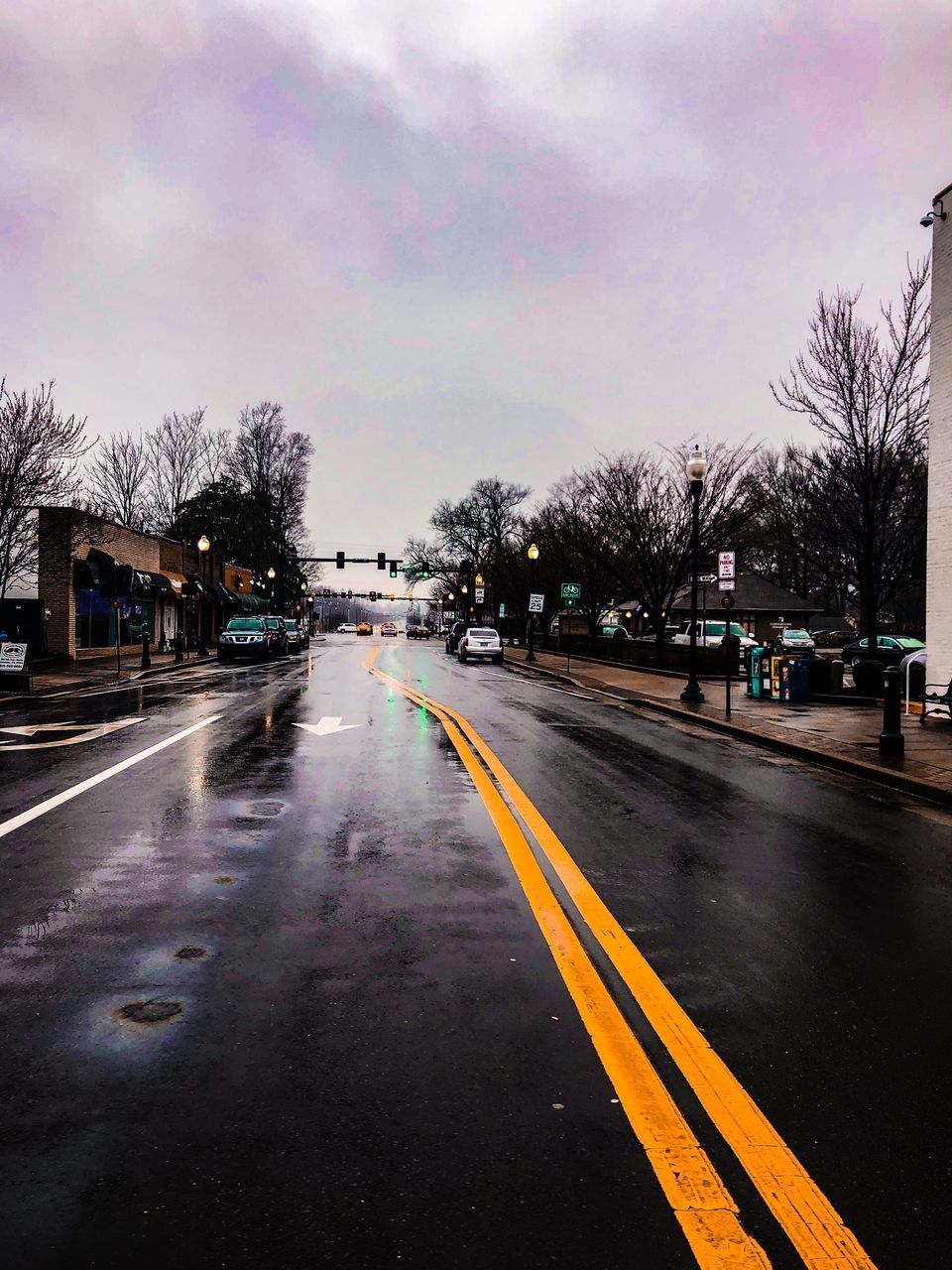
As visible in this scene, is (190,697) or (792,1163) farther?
(190,697)

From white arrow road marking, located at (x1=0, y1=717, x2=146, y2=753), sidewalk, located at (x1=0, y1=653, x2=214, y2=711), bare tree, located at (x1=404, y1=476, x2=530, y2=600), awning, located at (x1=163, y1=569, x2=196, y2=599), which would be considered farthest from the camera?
bare tree, located at (x1=404, y1=476, x2=530, y2=600)

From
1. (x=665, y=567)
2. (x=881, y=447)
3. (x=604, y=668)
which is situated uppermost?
(x=881, y=447)

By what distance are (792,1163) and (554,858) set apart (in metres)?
3.60

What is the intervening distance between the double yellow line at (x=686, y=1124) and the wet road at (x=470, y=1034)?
1cm

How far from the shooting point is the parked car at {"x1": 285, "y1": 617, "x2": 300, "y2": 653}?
48.3 metres

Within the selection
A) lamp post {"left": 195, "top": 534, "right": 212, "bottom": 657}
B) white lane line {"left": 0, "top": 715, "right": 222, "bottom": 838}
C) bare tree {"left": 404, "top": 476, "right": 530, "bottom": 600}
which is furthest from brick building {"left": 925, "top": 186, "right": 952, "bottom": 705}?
bare tree {"left": 404, "top": 476, "right": 530, "bottom": 600}

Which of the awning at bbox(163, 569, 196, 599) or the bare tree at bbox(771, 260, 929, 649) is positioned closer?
the bare tree at bbox(771, 260, 929, 649)

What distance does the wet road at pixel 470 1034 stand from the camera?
98.2 inches

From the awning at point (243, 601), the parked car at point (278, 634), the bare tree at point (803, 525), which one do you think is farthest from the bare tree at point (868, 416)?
the awning at point (243, 601)

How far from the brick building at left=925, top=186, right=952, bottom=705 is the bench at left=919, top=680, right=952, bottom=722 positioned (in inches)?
11.3

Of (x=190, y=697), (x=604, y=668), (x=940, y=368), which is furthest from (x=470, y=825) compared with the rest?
(x=604, y=668)

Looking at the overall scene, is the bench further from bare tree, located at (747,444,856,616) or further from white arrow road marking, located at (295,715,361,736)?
white arrow road marking, located at (295,715,361,736)

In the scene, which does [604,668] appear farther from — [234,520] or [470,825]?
[234,520]

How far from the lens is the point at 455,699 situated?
19531mm
